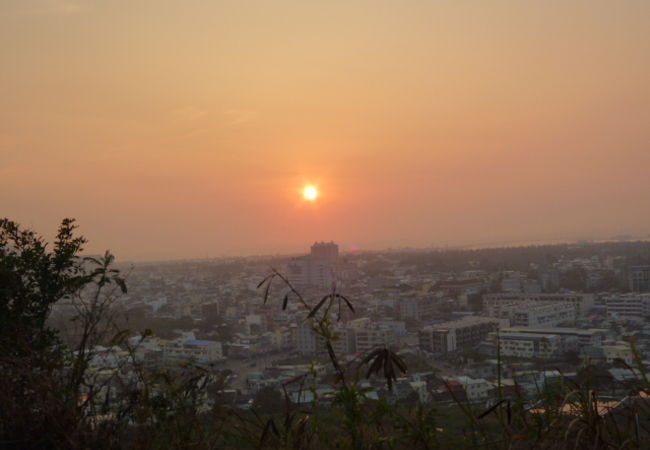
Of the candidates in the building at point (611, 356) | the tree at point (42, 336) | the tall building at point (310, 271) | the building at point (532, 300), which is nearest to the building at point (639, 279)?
the building at point (532, 300)

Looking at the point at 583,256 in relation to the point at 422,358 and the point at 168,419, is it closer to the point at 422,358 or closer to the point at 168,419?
the point at 422,358

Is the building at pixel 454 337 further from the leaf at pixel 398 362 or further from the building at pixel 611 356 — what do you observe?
the leaf at pixel 398 362

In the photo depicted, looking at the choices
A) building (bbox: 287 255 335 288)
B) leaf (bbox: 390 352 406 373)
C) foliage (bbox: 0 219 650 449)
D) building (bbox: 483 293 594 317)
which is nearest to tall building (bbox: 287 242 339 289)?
building (bbox: 287 255 335 288)

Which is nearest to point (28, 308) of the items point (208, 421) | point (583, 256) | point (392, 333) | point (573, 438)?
point (208, 421)

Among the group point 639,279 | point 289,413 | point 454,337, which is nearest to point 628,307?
point 639,279

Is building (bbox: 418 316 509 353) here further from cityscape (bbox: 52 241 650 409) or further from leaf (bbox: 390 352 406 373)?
leaf (bbox: 390 352 406 373)

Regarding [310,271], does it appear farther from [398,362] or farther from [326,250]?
[398,362]
